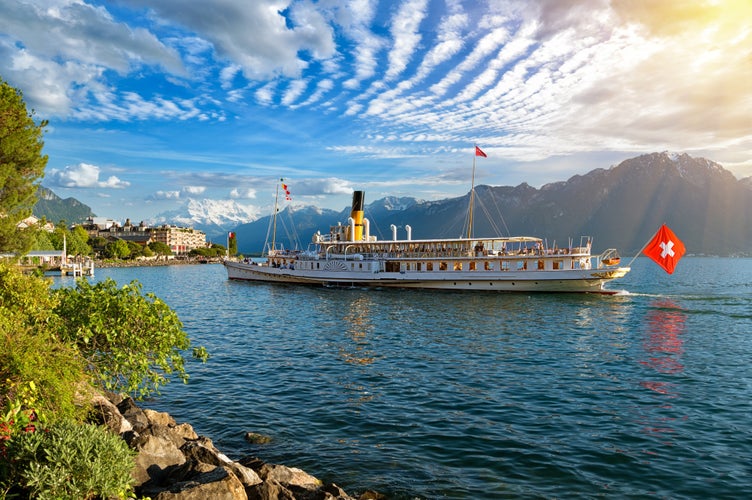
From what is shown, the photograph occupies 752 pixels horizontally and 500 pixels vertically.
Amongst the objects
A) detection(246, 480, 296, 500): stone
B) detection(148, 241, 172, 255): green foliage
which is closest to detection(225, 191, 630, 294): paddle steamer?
detection(246, 480, 296, 500): stone

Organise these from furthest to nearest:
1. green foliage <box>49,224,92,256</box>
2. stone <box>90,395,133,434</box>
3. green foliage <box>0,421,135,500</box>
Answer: green foliage <box>49,224,92,256</box> → stone <box>90,395,133,434</box> → green foliage <box>0,421,135,500</box>

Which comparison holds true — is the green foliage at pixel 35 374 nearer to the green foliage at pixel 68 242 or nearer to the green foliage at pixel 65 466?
the green foliage at pixel 65 466

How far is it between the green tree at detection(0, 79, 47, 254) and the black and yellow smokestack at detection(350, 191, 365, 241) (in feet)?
157

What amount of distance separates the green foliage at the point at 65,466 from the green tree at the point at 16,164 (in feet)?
77.2

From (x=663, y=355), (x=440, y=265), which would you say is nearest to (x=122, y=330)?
(x=663, y=355)

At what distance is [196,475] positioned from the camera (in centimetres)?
866

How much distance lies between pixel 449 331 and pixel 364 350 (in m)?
8.08

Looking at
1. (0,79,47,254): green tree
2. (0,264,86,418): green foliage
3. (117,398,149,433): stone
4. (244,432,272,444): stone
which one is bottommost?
(244,432,272,444): stone

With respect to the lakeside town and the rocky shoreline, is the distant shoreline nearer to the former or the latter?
the lakeside town

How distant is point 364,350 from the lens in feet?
85.3

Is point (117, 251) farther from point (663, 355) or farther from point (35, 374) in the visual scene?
point (35, 374)

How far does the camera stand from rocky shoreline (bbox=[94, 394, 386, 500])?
789 cm

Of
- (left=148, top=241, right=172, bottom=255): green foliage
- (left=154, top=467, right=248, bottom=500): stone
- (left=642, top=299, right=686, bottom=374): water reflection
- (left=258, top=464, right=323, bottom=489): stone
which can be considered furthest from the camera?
(left=148, top=241, right=172, bottom=255): green foliage

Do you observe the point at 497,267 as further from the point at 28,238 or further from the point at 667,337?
the point at 28,238
